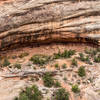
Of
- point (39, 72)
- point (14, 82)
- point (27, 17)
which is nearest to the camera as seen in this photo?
point (14, 82)

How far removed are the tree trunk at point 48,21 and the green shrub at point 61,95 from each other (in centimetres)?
477

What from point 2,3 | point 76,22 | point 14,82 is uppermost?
point 2,3

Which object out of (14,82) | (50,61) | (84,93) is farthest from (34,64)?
(84,93)

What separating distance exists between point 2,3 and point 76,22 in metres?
5.39

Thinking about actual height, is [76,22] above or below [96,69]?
above

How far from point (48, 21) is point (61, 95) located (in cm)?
553

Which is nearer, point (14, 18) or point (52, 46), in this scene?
point (14, 18)

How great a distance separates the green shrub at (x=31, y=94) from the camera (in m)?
12.0

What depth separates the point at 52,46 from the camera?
55.9 ft

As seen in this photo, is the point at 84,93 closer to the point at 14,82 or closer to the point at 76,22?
the point at 14,82

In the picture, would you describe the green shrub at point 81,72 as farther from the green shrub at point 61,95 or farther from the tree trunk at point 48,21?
the tree trunk at point 48,21

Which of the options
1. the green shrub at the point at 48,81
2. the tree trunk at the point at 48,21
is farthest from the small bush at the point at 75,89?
the tree trunk at the point at 48,21

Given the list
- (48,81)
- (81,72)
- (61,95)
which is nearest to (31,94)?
(48,81)

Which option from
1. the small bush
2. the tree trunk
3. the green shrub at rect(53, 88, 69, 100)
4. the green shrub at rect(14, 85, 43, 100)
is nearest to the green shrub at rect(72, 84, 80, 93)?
the small bush
